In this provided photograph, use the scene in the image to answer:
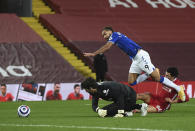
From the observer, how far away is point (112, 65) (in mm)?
29250

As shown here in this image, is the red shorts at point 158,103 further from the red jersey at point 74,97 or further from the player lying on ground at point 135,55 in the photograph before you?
the red jersey at point 74,97

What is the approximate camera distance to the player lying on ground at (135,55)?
50.2 ft

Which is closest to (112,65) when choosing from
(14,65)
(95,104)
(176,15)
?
(14,65)

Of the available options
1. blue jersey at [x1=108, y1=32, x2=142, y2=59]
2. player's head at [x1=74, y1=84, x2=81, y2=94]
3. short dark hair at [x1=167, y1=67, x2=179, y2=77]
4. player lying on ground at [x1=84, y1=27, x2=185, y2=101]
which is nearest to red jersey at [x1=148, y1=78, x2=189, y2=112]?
player lying on ground at [x1=84, y1=27, x2=185, y2=101]

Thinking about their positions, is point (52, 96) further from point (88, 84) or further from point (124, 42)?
point (88, 84)

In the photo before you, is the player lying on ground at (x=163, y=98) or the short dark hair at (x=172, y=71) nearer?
the player lying on ground at (x=163, y=98)

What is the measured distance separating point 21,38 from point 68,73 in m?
3.51

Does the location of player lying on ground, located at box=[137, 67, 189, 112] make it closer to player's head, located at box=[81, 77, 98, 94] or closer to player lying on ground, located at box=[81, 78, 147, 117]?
player lying on ground, located at box=[81, 78, 147, 117]

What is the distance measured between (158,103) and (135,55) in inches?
58.7

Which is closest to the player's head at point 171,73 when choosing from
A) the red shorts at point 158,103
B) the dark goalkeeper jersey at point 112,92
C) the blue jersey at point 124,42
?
the red shorts at point 158,103

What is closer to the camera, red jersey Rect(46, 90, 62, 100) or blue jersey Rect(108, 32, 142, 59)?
blue jersey Rect(108, 32, 142, 59)

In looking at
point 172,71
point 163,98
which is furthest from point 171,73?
point 163,98

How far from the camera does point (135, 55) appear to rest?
16.2m

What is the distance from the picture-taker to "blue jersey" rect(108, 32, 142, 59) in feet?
50.5
